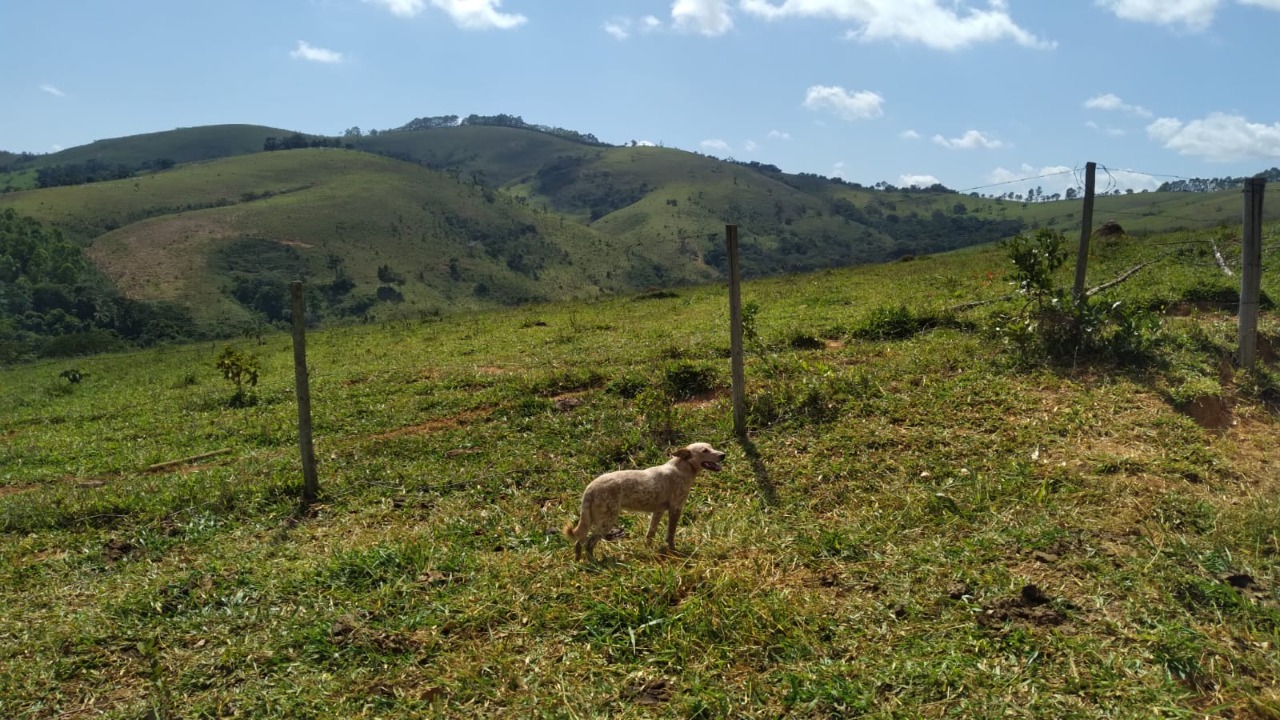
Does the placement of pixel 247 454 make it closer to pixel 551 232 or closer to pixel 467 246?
pixel 467 246

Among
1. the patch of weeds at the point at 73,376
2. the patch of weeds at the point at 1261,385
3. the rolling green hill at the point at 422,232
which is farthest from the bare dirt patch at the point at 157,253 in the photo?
the patch of weeds at the point at 1261,385

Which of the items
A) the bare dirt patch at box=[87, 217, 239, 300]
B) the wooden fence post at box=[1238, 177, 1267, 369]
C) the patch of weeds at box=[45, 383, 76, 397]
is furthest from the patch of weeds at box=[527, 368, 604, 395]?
the bare dirt patch at box=[87, 217, 239, 300]

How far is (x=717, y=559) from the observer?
6367 mm

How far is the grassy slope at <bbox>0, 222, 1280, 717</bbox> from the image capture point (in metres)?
4.80

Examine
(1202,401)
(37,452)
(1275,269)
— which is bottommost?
(37,452)

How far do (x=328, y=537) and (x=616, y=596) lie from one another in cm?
380

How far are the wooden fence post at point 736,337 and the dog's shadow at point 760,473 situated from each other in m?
0.28

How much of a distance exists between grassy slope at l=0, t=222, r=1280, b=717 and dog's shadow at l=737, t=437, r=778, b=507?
0.05 m

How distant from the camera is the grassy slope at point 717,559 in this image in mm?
4805

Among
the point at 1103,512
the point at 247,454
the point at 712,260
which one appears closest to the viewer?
the point at 1103,512

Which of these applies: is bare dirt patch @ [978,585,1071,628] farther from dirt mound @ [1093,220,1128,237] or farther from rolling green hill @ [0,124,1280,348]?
rolling green hill @ [0,124,1280,348]

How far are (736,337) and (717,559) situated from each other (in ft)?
12.3

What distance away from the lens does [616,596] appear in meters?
5.71

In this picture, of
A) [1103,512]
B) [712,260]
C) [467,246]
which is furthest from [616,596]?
[712,260]
